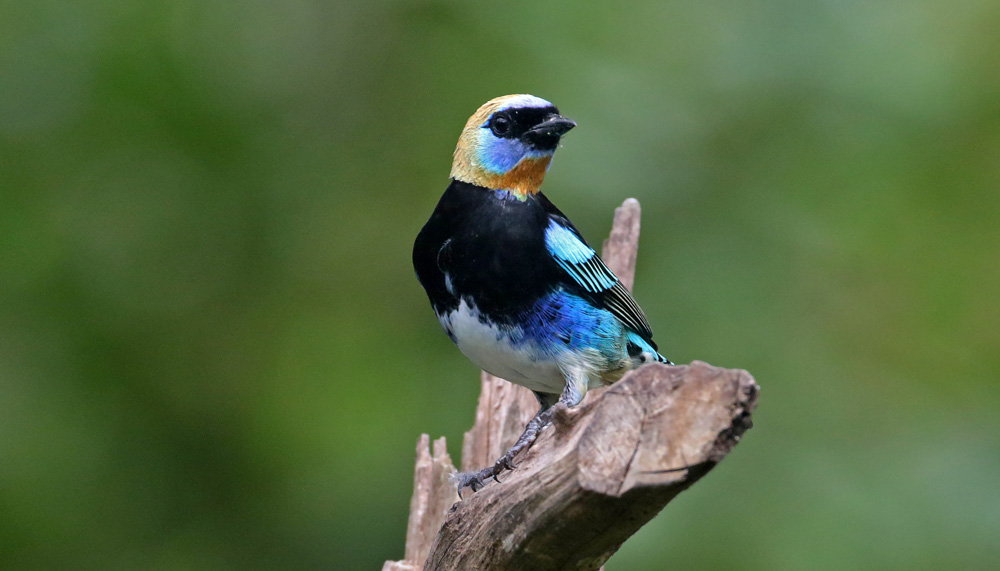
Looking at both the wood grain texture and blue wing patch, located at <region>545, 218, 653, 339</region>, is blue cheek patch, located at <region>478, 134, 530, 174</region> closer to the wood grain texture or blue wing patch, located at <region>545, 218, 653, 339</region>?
blue wing patch, located at <region>545, 218, 653, 339</region>

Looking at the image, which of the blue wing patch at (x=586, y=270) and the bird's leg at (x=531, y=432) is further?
the blue wing patch at (x=586, y=270)

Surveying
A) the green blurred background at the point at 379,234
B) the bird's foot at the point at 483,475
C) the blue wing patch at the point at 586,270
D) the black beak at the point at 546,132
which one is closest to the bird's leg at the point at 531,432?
the bird's foot at the point at 483,475

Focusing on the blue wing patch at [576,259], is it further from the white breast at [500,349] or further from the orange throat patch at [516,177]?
the white breast at [500,349]

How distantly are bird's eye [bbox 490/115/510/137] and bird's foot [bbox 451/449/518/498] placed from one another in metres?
1.23

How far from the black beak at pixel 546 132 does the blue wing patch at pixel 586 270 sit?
299 millimetres

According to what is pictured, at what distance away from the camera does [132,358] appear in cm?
549

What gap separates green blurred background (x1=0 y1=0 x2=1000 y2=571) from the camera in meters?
5.09

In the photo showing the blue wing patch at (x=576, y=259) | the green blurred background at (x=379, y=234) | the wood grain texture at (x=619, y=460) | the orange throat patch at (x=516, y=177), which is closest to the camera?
the wood grain texture at (x=619, y=460)

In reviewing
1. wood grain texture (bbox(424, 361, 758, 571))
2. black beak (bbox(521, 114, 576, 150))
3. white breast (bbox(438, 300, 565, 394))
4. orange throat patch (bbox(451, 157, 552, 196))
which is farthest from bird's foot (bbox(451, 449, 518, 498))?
black beak (bbox(521, 114, 576, 150))

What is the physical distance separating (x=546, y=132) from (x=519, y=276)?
0.59m

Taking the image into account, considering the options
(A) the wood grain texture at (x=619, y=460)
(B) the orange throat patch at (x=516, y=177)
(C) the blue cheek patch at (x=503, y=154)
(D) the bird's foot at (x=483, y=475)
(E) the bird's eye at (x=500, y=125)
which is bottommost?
(D) the bird's foot at (x=483, y=475)

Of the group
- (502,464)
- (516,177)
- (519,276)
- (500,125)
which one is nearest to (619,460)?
(502,464)

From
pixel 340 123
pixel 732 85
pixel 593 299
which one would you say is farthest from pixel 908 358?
pixel 340 123

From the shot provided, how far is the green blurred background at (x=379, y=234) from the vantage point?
5094mm
